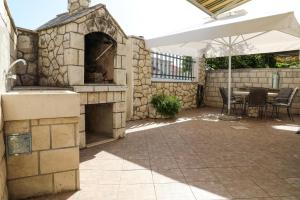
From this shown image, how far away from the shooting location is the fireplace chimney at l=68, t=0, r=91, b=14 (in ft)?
17.5

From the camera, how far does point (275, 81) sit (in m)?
9.52

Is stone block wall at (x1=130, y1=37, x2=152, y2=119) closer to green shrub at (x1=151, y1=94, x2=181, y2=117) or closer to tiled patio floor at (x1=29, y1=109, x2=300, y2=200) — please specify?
green shrub at (x1=151, y1=94, x2=181, y2=117)

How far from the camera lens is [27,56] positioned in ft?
16.2

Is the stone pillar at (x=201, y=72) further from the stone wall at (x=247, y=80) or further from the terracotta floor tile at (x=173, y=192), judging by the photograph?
the terracotta floor tile at (x=173, y=192)

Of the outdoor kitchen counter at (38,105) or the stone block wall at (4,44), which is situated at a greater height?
the stone block wall at (4,44)

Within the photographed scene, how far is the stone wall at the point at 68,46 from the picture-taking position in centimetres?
436

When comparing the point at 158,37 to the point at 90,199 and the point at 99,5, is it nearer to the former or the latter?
the point at 99,5

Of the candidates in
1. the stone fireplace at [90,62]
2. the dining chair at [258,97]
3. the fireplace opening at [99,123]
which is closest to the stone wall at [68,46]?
the stone fireplace at [90,62]

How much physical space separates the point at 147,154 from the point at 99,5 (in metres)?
2.97

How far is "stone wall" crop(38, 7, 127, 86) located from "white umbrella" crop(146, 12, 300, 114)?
2234 millimetres

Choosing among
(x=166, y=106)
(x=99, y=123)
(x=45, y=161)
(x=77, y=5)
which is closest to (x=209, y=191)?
(x=45, y=161)

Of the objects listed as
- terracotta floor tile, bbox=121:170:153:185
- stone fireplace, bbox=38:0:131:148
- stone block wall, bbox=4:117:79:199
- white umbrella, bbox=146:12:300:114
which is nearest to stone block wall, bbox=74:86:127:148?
stone fireplace, bbox=38:0:131:148

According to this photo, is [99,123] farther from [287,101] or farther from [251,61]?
[251,61]

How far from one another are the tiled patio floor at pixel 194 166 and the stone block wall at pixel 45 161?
211 mm
